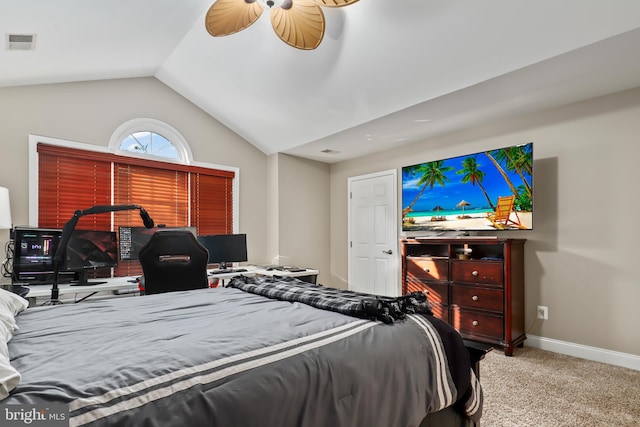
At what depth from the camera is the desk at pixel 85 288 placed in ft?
9.11

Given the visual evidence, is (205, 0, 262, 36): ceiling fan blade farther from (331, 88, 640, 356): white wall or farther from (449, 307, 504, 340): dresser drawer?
(449, 307, 504, 340): dresser drawer

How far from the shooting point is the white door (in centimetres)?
477

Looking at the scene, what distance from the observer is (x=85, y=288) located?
9.93ft

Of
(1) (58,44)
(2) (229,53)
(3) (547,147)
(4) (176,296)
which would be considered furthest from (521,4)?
(1) (58,44)

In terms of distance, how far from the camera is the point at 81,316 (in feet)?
5.06

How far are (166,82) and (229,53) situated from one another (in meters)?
1.26

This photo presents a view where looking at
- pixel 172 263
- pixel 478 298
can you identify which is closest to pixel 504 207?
pixel 478 298

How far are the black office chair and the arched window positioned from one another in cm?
183

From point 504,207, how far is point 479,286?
823 mm

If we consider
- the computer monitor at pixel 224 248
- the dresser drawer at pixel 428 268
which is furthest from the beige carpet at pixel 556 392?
the computer monitor at pixel 224 248

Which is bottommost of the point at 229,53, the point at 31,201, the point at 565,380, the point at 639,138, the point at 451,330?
the point at 565,380

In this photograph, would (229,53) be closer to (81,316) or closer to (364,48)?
(364,48)

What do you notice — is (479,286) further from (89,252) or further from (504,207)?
(89,252)

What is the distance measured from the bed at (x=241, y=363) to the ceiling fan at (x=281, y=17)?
1.89 metres
